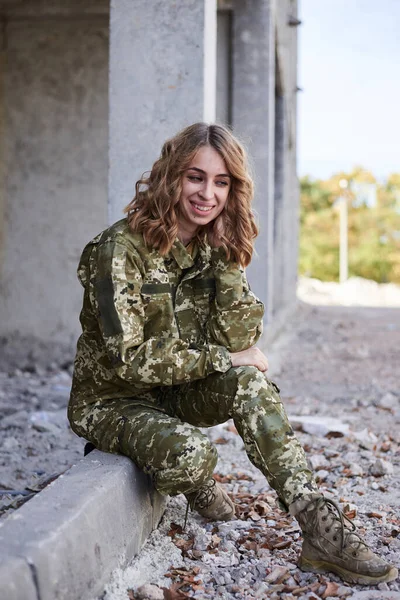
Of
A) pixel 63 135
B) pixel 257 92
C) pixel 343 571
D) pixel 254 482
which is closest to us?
pixel 343 571

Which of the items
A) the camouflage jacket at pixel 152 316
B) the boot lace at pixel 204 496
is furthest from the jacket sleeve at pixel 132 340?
the boot lace at pixel 204 496

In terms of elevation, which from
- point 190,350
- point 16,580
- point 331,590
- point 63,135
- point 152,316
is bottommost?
point 331,590

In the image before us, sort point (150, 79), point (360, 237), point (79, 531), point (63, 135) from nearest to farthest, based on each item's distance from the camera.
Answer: point (79, 531), point (150, 79), point (63, 135), point (360, 237)

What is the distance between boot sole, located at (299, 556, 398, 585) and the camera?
2361 mm

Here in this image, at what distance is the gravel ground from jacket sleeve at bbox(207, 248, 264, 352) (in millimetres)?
722

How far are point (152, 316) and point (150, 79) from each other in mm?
1896

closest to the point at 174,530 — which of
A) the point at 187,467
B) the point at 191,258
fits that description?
the point at 187,467

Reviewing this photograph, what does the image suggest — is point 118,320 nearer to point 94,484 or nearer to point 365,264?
point 94,484

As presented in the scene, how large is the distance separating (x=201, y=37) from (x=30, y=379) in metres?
3.20

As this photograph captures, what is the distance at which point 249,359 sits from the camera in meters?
2.74

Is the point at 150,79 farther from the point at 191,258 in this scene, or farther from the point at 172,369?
the point at 172,369

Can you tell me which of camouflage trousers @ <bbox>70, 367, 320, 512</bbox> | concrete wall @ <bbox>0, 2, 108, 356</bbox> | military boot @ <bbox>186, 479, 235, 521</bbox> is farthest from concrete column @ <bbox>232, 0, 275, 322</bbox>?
camouflage trousers @ <bbox>70, 367, 320, 512</bbox>

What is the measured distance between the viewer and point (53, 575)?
187 cm

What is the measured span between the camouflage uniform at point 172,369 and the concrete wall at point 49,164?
16.1 feet
